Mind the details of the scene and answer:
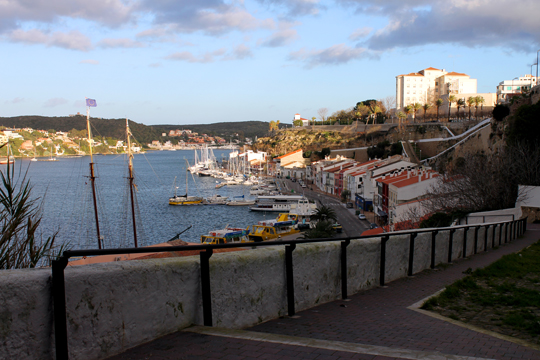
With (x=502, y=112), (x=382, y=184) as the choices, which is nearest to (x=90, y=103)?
(x=382, y=184)

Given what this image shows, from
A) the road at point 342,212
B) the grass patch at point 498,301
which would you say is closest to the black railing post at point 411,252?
the grass patch at point 498,301

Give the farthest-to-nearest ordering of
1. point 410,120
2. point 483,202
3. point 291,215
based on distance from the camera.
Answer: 1. point 410,120
2. point 291,215
3. point 483,202

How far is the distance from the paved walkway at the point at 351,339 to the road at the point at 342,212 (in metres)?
35.7

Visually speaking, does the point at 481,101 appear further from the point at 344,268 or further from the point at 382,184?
the point at 344,268

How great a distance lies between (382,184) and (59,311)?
1832 inches

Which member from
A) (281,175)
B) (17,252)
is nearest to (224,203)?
(281,175)

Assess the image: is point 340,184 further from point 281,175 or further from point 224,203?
point 281,175

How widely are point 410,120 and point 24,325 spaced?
375ft

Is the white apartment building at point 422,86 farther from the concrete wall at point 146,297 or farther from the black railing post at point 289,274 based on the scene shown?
the black railing post at point 289,274

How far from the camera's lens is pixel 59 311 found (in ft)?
10.6

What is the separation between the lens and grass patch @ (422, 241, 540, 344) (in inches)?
206

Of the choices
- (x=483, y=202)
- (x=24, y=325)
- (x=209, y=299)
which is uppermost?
(x=24, y=325)

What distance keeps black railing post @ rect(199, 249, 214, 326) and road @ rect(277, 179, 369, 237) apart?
3759 centimetres

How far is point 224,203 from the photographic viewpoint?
242 ft
